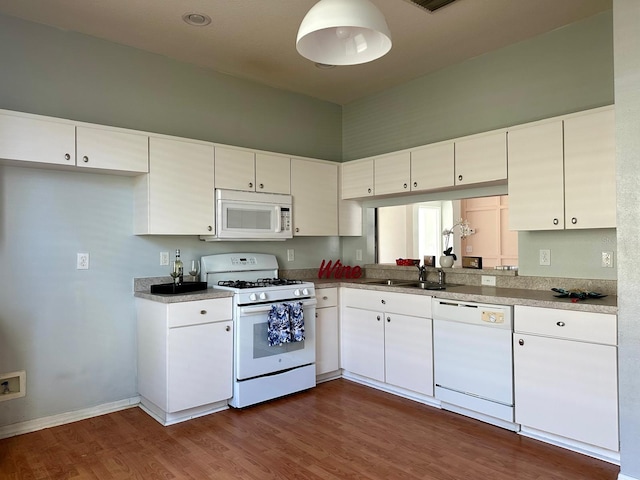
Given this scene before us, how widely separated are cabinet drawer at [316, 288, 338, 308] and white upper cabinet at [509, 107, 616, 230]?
162cm

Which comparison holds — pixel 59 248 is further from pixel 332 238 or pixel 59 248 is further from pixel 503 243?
pixel 503 243

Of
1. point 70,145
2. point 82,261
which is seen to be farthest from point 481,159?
point 82,261

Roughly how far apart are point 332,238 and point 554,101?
2.43 meters

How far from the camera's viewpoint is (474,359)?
3.09 m

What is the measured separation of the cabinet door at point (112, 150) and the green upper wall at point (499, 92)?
231 cm

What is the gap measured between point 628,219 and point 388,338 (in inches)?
75.9

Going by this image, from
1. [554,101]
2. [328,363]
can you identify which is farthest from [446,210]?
[328,363]

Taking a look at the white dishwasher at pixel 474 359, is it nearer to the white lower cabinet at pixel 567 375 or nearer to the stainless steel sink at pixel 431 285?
the white lower cabinet at pixel 567 375

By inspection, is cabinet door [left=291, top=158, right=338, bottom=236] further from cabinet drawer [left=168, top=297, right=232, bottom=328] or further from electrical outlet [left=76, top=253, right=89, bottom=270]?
electrical outlet [left=76, top=253, right=89, bottom=270]

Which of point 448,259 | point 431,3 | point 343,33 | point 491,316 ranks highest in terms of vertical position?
point 431,3

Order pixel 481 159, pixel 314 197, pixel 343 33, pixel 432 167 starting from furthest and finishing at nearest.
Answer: pixel 314 197
pixel 432 167
pixel 481 159
pixel 343 33

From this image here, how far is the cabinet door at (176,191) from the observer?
3293mm

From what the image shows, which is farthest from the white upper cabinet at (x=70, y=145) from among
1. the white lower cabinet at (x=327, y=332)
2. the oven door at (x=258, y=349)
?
the white lower cabinet at (x=327, y=332)

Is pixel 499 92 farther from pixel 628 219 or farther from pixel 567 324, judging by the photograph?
pixel 567 324
